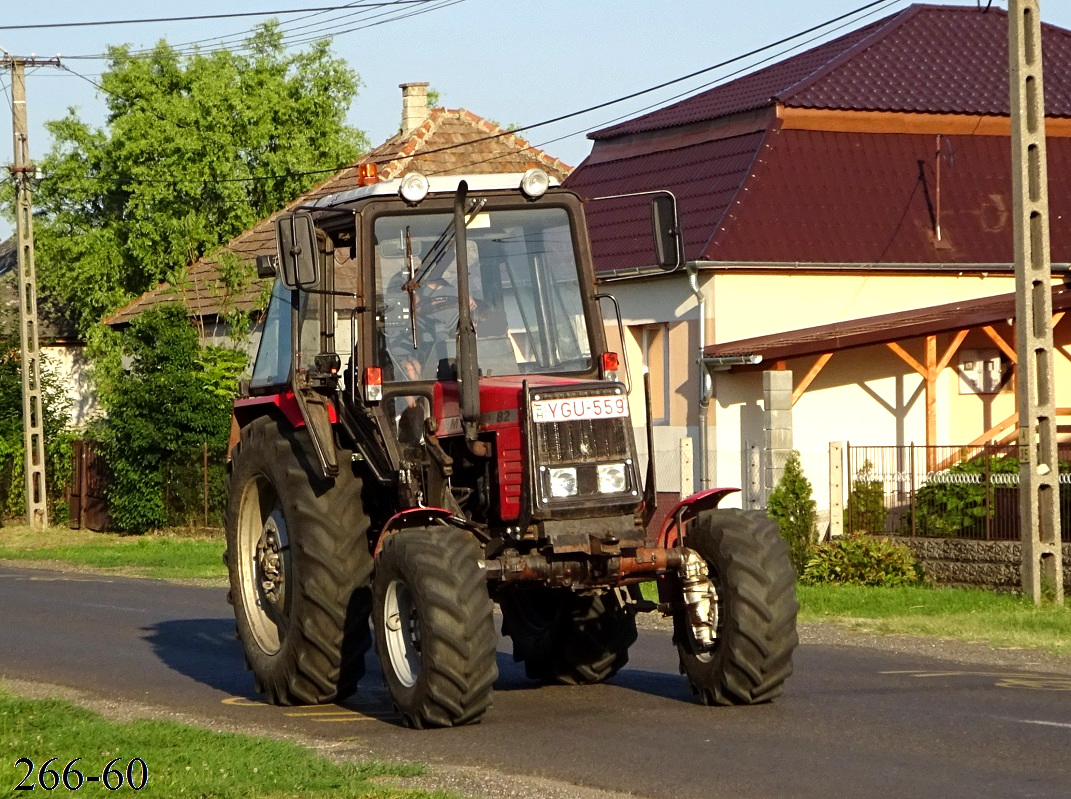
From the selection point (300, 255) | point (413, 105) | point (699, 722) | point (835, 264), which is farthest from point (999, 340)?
point (413, 105)

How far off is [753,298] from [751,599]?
15755 mm

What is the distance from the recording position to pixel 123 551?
98.5ft

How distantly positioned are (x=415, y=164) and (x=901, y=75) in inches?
544

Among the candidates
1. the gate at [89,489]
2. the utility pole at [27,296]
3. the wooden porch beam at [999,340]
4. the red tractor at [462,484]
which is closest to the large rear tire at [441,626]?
the red tractor at [462,484]

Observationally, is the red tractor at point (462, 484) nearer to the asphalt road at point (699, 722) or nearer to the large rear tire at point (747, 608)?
the large rear tire at point (747, 608)

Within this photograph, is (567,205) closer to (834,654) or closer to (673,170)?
(834,654)

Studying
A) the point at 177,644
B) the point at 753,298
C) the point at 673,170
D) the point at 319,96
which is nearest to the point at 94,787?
the point at 177,644

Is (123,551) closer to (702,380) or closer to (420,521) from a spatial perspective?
(702,380)

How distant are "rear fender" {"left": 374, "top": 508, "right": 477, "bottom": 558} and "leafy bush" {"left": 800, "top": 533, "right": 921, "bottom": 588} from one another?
35.9ft

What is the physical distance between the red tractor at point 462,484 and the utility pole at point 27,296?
74.8ft

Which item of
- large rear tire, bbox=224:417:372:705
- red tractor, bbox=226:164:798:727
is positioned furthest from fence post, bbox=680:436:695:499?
large rear tire, bbox=224:417:372:705

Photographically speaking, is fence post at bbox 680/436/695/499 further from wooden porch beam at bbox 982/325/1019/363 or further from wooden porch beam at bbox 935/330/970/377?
wooden porch beam at bbox 982/325/1019/363

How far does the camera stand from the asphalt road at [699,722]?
313 inches

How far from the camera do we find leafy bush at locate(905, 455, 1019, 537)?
20078mm
